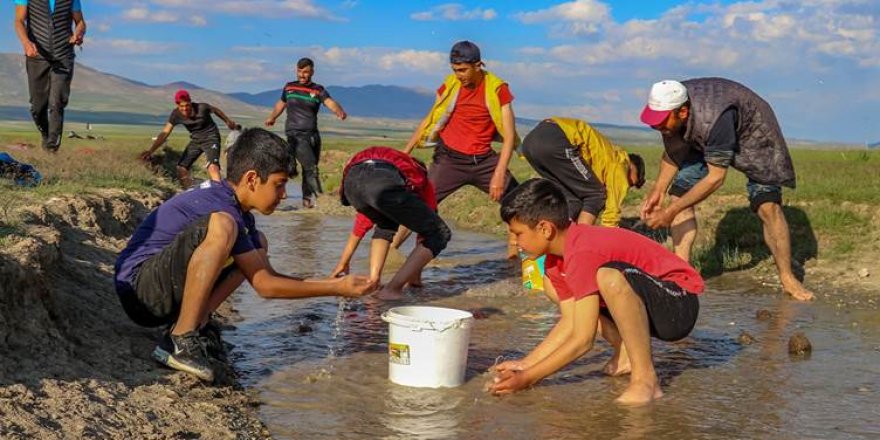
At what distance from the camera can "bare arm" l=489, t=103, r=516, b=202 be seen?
7879mm

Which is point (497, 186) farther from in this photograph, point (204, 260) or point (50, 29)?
point (50, 29)

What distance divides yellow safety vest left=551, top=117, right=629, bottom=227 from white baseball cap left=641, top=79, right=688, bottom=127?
1153mm

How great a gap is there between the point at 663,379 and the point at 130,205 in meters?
5.71

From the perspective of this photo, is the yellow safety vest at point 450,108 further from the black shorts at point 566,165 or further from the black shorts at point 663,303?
the black shorts at point 663,303

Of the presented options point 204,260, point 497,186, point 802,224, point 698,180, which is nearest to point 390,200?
point 497,186

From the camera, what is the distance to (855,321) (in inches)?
260

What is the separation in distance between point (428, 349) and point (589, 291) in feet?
2.62

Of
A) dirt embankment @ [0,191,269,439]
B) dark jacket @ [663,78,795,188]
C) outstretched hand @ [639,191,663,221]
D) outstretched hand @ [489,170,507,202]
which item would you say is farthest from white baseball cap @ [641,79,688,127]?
dirt embankment @ [0,191,269,439]

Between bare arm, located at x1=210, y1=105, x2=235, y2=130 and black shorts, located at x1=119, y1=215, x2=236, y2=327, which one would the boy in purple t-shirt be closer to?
black shorts, located at x1=119, y1=215, x2=236, y2=327

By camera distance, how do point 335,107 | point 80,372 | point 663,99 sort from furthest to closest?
point 335,107, point 663,99, point 80,372

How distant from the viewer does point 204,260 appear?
4410mm

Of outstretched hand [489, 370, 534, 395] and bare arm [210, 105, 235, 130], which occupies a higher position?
bare arm [210, 105, 235, 130]

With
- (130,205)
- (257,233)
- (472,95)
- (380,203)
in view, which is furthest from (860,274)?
(130,205)

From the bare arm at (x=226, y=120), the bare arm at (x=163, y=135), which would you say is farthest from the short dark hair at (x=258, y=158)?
the bare arm at (x=163, y=135)
